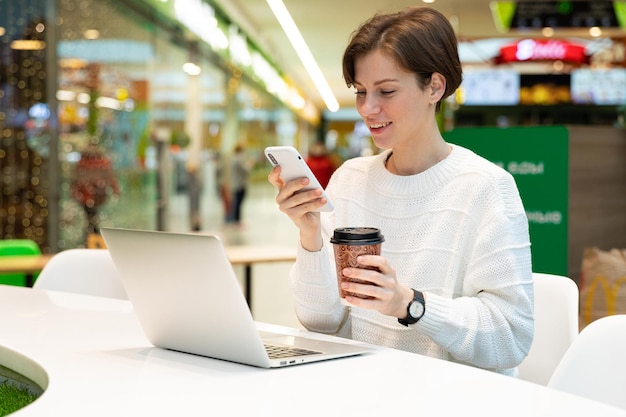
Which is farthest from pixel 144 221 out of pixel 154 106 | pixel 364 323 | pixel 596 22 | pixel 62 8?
pixel 364 323

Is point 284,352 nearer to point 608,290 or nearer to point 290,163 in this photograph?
point 290,163

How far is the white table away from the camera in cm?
128

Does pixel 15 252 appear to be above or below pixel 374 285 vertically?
below

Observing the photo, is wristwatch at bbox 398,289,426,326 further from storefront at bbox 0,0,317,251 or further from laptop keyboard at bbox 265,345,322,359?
storefront at bbox 0,0,317,251

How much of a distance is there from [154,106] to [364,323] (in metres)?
7.53

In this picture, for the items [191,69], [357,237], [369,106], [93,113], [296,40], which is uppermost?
[296,40]

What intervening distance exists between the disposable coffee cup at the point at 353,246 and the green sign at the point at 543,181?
2.32 m

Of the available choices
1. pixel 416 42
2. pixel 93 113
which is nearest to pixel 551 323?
pixel 416 42

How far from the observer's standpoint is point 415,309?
5.88 feet

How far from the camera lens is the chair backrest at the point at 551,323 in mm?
2129

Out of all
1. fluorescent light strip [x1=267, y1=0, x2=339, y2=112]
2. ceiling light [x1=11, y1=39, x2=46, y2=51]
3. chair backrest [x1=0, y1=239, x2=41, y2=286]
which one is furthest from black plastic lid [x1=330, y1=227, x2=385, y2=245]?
fluorescent light strip [x1=267, y1=0, x2=339, y2=112]

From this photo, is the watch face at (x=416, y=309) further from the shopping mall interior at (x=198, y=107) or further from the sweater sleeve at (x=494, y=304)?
the shopping mall interior at (x=198, y=107)

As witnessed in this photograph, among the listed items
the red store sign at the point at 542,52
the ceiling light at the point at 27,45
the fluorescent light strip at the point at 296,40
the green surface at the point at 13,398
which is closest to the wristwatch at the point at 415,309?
the green surface at the point at 13,398

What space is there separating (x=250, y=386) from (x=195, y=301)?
0.23 meters
